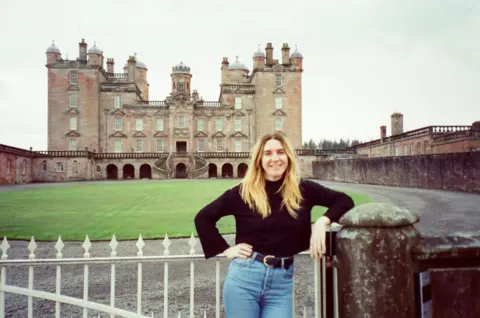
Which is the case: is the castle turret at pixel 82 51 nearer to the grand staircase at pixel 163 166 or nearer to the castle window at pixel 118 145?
the castle window at pixel 118 145

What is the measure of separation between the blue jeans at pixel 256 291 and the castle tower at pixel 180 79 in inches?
1913

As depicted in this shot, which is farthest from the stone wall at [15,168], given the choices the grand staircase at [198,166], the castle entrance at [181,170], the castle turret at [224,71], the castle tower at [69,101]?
the castle turret at [224,71]

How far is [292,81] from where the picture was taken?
47.9 m

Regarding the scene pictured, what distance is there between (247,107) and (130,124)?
640 inches

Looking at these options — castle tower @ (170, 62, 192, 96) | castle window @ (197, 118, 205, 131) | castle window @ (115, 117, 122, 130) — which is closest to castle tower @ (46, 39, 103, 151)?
castle window @ (115, 117, 122, 130)

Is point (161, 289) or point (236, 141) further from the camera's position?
point (236, 141)

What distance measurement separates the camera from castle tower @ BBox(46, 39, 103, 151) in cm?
4575

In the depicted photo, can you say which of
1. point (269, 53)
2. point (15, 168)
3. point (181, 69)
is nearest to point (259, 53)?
point (269, 53)

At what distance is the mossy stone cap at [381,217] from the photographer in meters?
1.87

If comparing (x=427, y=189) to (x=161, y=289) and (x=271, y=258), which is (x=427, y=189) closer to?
(x=161, y=289)

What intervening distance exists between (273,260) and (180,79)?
50035 mm

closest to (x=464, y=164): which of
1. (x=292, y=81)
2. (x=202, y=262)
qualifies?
(x=202, y=262)

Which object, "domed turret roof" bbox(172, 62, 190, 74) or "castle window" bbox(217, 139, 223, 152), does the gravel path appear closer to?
"castle window" bbox(217, 139, 223, 152)

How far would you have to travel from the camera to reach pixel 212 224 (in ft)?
8.42
